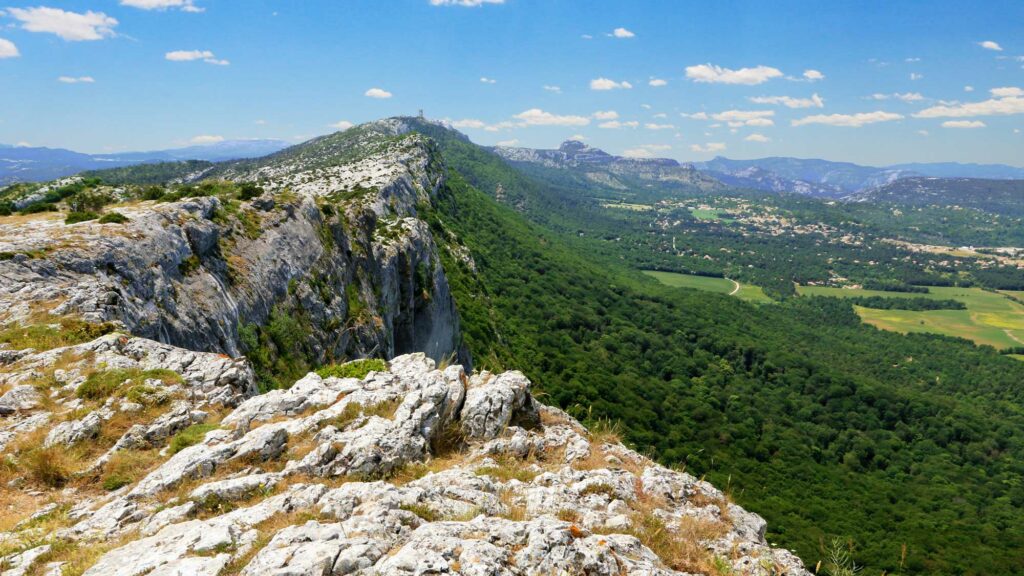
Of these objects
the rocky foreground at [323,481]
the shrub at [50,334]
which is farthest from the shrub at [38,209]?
the rocky foreground at [323,481]

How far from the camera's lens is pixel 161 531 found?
8.80 metres

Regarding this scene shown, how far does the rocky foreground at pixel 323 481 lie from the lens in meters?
8.09

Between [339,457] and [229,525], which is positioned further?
[339,457]

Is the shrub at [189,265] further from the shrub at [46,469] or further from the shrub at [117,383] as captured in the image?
the shrub at [46,469]

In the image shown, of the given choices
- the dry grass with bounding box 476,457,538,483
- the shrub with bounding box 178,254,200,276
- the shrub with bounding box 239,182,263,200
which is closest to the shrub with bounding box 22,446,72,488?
the dry grass with bounding box 476,457,538,483

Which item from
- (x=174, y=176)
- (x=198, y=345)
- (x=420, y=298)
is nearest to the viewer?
(x=198, y=345)

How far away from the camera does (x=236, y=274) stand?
87.1ft

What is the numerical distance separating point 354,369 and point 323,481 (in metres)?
5.99

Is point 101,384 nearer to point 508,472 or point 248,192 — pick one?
point 508,472

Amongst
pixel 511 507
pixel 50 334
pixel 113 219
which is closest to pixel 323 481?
pixel 511 507

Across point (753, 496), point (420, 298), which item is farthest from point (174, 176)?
point (753, 496)

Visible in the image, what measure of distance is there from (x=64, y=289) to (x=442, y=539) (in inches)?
742

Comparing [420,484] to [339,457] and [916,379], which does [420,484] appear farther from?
[916,379]

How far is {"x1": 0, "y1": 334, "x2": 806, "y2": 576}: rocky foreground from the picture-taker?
8.09m
